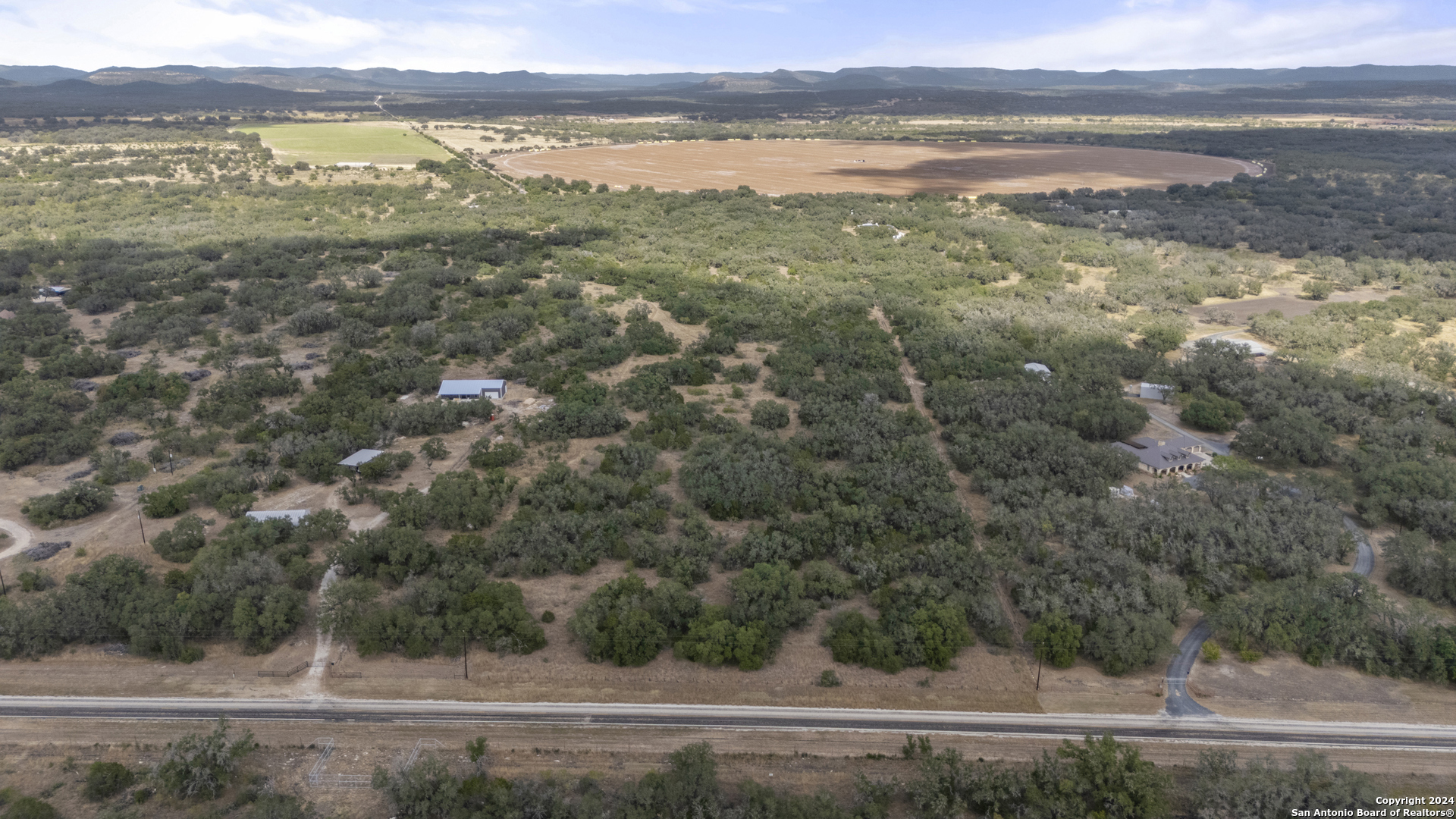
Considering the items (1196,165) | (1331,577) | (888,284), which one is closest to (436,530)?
(1331,577)

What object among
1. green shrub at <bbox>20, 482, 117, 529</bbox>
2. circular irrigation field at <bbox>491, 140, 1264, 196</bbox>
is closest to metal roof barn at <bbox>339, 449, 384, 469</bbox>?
green shrub at <bbox>20, 482, 117, 529</bbox>

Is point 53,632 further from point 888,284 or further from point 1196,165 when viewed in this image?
point 1196,165

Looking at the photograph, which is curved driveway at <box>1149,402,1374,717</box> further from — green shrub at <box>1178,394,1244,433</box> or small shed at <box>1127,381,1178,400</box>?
small shed at <box>1127,381,1178,400</box>

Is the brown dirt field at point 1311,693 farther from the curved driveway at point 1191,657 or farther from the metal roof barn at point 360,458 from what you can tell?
the metal roof barn at point 360,458

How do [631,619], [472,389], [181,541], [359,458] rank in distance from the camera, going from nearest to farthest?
[631,619] < [181,541] < [359,458] < [472,389]

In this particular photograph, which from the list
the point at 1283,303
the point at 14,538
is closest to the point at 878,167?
the point at 1283,303

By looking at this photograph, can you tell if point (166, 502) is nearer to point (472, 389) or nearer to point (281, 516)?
point (281, 516)
